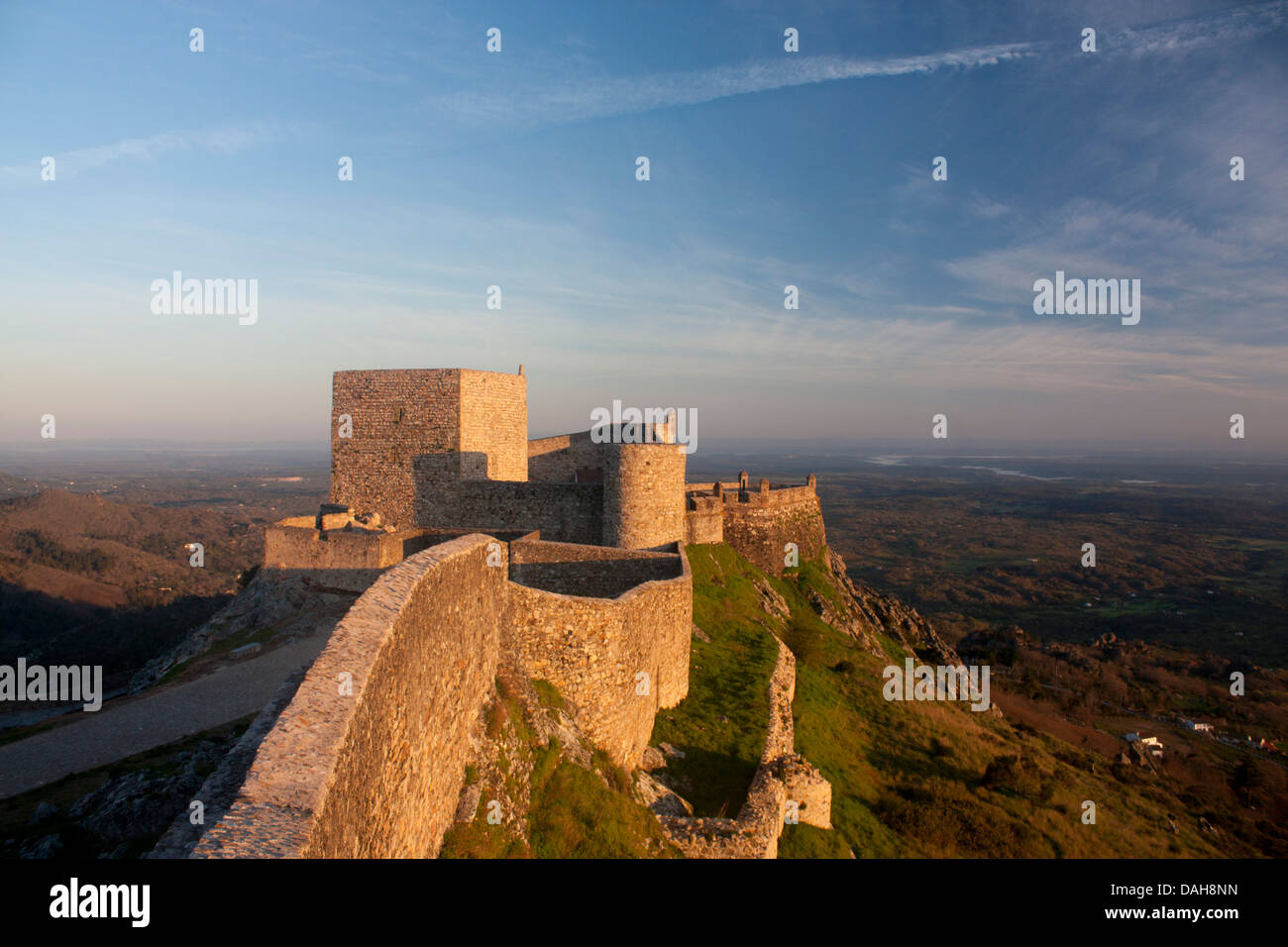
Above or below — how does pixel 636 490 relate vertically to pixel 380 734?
above

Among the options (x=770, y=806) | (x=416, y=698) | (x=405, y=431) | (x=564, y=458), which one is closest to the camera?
(x=416, y=698)

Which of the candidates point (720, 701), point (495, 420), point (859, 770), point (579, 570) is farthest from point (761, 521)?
point (579, 570)

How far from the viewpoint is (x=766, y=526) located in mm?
28875

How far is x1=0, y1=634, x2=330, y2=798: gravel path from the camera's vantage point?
11.3 m

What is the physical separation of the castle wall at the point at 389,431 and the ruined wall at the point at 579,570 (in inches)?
315

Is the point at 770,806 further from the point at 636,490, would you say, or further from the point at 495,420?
the point at 495,420

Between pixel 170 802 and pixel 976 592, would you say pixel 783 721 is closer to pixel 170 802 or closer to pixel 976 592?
pixel 170 802

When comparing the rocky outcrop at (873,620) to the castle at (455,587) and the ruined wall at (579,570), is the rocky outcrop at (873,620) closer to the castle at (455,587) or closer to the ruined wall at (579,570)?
the castle at (455,587)

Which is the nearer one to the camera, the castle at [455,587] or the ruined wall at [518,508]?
the castle at [455,587]

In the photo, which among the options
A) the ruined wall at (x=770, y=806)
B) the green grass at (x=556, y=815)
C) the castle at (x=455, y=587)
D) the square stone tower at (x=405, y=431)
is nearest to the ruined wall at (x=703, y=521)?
the castle at (x=455, y=587)

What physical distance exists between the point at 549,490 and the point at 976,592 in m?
90.2

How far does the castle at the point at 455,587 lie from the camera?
4.30 metres

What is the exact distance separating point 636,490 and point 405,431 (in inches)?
345

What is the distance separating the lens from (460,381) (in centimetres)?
2195
